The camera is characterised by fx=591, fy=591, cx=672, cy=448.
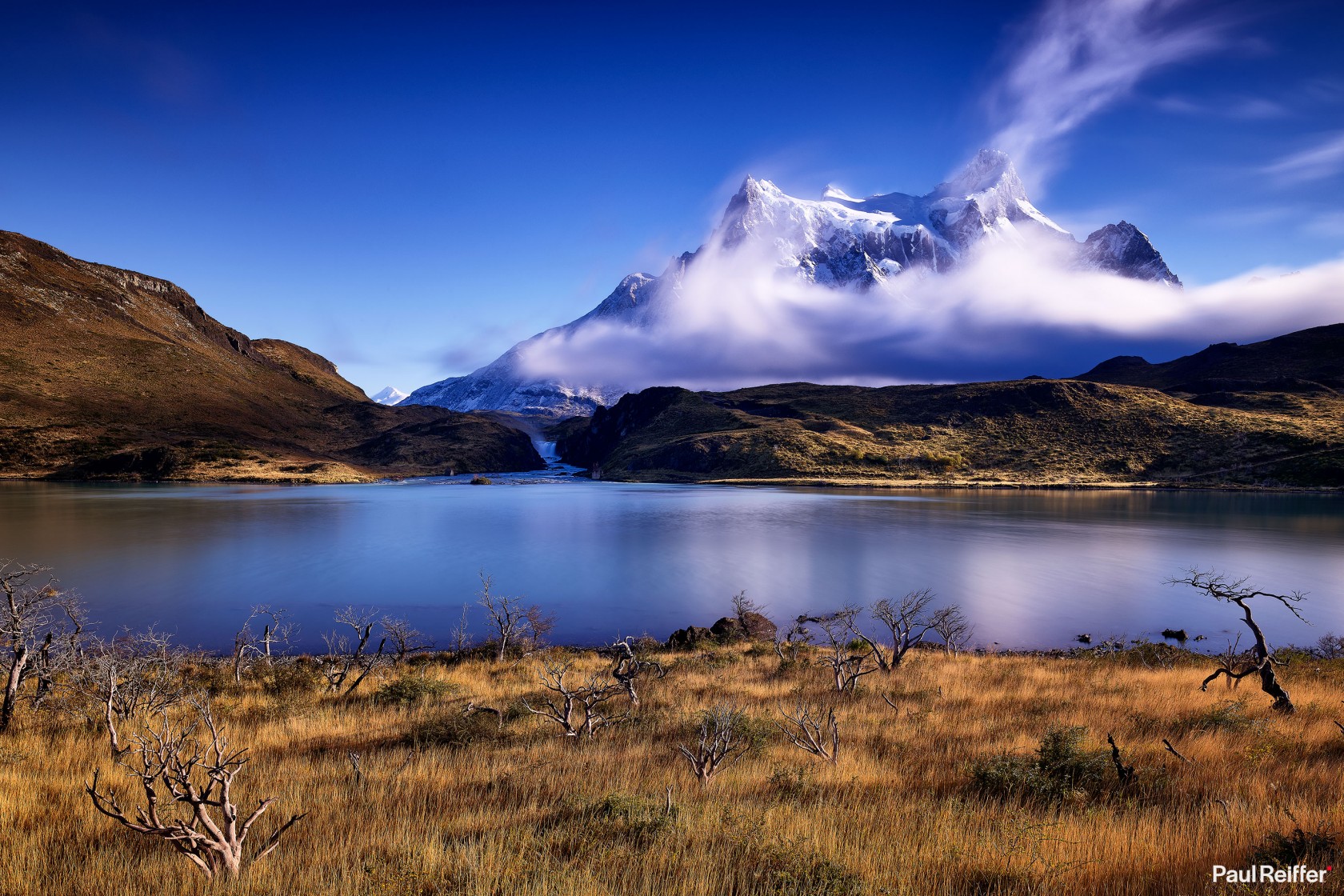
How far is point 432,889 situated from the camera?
4547 millimetres

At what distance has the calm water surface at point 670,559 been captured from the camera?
24922 mm

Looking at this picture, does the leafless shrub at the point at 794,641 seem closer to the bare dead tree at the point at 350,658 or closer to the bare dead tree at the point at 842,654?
the bare dead tree at the point at 842,654

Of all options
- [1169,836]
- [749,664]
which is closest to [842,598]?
[749,664]

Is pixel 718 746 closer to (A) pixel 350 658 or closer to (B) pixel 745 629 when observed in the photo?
(A) pixel 350 658

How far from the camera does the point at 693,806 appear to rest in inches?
246

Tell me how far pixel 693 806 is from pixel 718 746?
1320 millimetres

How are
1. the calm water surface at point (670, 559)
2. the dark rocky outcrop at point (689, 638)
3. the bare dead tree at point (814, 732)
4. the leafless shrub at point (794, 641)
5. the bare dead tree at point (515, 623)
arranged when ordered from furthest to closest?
the calm water surface at point (670, 559), the dark rocky outcrop at point (689, 638), the bare dead tree at point (515, 623), the leafless shrub at point (794, 641), the bare dead tree at point (814, 732)

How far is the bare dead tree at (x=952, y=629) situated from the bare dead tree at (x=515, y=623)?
42.2 ft

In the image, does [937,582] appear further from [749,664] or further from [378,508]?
[378,508]

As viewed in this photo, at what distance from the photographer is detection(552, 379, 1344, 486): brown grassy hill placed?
99.1 meters

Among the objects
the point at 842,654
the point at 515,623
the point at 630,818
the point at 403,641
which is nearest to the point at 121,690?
the point at 403,641

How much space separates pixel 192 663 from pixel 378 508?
54.5 metres

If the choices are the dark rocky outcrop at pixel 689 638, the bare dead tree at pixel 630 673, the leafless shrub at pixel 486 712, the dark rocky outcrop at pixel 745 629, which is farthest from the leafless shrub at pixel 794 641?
the leafless shrub at pixel 486 712

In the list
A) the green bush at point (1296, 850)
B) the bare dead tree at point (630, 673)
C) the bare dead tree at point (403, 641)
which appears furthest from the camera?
the bare dead tree at point (403, 641)
